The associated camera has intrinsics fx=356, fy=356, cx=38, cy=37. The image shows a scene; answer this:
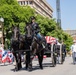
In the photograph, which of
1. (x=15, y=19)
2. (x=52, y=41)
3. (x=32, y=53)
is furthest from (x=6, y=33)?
(x=32, y=53)

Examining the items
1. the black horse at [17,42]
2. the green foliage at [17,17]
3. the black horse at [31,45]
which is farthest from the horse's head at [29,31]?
the green foliage at [17,17]

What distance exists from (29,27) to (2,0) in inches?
2363

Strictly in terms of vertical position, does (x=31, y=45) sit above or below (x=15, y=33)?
below

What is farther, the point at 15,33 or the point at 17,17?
the point at 17,17

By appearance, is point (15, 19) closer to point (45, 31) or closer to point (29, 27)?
point (45, 31)

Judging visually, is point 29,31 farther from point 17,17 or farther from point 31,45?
point 17,17

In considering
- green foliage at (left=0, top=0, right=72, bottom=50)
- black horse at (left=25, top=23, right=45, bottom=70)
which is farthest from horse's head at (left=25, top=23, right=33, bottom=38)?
green foliage at (left=0, top=0, right=72, bottom=50)

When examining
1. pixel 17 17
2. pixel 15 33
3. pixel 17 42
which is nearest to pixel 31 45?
pixel 17 42


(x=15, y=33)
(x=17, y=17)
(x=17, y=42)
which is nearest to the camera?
(x=15, y=33)

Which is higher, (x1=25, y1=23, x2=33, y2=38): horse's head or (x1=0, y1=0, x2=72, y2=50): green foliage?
(x1=0, y1=0, x2=72, y2=50): green foliage

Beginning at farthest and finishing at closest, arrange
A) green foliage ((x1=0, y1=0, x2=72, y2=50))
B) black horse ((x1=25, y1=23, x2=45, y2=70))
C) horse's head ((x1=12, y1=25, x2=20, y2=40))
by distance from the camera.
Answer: green foliage ((x1=0, y1=0, x2=72, y2=50)) → black horse ((x1=25, y1=23, x2=45, y2=70)) → horse's head ((x1=12, y1=25, x2=20, y2=40))

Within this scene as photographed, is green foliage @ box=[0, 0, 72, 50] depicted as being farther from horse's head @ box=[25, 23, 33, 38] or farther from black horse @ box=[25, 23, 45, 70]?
horse's head @ box=[25, 23, 33, 38]

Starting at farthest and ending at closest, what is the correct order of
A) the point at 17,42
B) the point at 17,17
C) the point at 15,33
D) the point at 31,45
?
the point at 17,17 < the point at 31,45 < the point at 17,42 < the point at 15,33

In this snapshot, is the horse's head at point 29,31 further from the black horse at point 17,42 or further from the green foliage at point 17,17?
the green foliage at point 17,17
